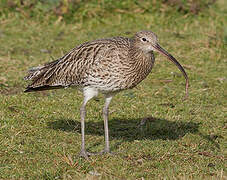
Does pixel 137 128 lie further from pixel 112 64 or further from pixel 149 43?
pixel 149 43

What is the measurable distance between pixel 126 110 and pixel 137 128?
705 millimetres

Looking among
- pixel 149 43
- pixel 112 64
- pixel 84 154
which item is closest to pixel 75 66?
pixel 112 64

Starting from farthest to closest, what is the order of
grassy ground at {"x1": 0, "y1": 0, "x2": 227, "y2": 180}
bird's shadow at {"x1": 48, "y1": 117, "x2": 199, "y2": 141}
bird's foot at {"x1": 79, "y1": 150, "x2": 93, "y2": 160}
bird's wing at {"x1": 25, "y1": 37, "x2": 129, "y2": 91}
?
bird's shadow at {"x1": 48, "y1": 117, "x2": 199, "y2": 141} < bird's wing at {"x1": 25, "y1": 37, "x2": 129, "y2": 91} < bird's foot at {"x1": 79, "y1": 150, "x2": 93, "y2": 160} < grassy ground at {"x1": 0, "y1": 0, "x2": 227, "y2": 180}

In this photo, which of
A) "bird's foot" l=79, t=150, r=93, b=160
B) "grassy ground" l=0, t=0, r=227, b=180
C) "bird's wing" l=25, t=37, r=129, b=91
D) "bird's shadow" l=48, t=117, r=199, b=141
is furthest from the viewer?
"bird's shadow" l=48, t=117, r=199, b=141

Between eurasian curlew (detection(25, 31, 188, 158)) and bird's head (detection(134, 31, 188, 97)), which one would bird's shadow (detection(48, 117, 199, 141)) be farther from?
bird's head (detection(134, 31, 188, 97))

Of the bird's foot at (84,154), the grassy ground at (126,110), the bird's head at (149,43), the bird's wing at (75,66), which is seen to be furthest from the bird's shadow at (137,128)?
the bird's head at (149,43)

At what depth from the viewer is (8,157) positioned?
6.88 meters

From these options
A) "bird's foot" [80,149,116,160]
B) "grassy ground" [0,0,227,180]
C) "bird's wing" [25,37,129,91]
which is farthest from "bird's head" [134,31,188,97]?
"bird's foot" [80,149,116,160]

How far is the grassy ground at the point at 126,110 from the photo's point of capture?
667 cm

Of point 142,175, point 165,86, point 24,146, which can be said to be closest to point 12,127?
point 24,146

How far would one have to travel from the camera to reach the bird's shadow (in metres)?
8.25

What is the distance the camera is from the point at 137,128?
8523 mm

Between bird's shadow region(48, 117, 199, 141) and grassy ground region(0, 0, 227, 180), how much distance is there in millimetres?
16

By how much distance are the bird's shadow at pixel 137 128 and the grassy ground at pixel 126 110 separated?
0.6 inches
